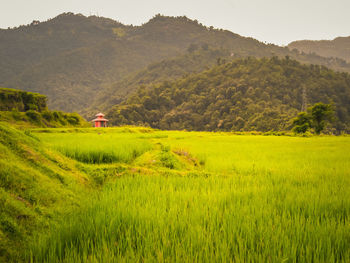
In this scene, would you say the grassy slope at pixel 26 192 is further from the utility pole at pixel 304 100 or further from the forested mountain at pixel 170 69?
the forested mountain at pixel 170 69

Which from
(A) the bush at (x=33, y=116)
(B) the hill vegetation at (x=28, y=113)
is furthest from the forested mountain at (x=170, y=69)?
(A) the bush at (x=33, y=116)

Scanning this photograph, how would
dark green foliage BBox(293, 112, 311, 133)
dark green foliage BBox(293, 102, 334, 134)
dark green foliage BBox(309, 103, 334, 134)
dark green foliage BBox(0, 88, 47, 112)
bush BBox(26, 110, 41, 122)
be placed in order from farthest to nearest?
dark green foliage BBox(293, 112, 311, 133), dark green foliage BBox(293, 102, 334, 134), dark green foliage BBox(309, 103, 334, 134), dark green foliage BBox(0, 88, 47, 112), bush BBox(26, 110, 41, 122)

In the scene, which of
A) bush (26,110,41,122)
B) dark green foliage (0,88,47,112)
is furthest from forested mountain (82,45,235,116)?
bush (26,110,41,122)

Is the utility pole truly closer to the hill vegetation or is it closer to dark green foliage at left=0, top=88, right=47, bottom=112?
the hill vegetation

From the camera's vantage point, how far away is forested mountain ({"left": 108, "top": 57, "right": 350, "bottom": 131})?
3041 inches

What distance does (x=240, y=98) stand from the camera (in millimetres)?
88250

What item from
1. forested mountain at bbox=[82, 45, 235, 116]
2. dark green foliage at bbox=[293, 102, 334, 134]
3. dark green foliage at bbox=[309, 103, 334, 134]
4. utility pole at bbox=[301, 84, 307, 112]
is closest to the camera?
dark green foliage at bbox=[309, 103, 334, 134]

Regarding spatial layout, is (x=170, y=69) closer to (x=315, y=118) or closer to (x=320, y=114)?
(x=315, y=118)

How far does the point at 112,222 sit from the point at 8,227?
69cm

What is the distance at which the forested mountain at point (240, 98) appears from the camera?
7725 cm

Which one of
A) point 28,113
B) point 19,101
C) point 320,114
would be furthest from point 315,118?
point 19,101

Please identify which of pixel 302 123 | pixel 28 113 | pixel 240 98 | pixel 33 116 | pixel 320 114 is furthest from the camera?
pixel 240 98

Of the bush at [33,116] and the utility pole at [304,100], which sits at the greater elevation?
the utility pole at [304,100]

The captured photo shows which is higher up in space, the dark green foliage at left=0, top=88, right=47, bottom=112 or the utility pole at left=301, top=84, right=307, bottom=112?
the utility pole at left=301, top=84, right=307, bottom=112
